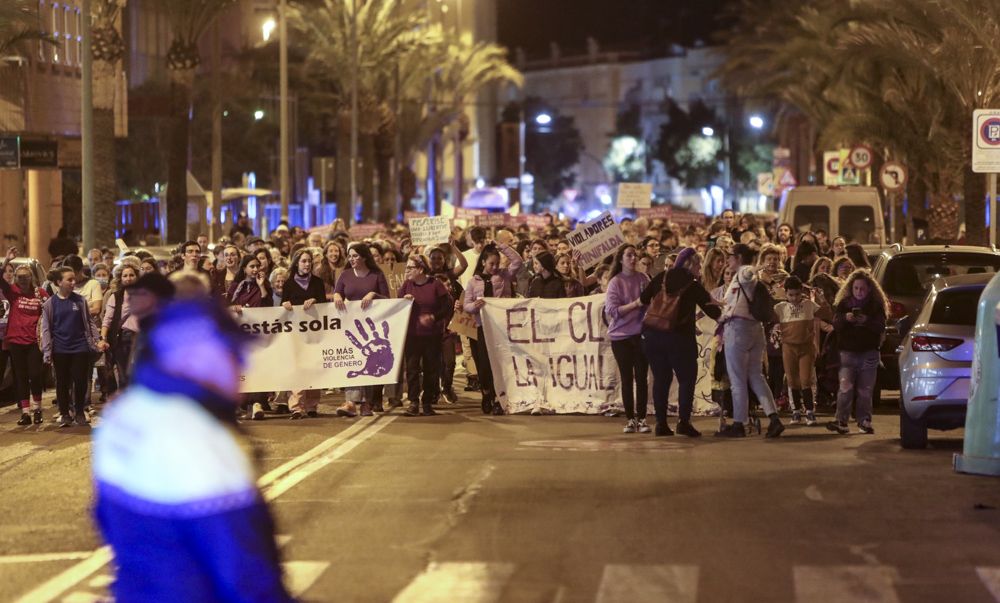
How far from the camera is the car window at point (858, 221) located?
30.3 m

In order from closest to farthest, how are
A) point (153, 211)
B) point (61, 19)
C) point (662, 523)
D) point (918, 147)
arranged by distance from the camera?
point (662, 523) < point (918, 147) < point (61, 19) < point (153, 211)

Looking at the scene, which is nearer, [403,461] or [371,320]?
[403,461]

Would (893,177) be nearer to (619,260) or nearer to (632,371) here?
(619,260)

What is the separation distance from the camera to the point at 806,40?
47.3 metres

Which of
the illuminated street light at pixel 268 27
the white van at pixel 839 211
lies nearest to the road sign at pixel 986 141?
the white van at pixel 839 211

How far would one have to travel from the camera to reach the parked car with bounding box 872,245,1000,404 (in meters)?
17.9

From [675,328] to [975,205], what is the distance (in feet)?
66.5

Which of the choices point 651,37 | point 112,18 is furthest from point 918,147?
point 651,37

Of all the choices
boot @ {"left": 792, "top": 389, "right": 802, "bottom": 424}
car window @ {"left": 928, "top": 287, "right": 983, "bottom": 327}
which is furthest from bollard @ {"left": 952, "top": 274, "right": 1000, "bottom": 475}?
boot @ {"left": 792, "top": 389, "right": 802, "bottom": 424}

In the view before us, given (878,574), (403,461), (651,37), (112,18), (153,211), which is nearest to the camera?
(878,574)

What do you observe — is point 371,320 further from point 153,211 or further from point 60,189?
point 153,211

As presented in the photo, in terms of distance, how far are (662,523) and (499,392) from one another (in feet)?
24.3

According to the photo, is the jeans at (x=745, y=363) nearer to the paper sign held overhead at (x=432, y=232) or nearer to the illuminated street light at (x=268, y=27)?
the paper sign held overhead at (x=432, y=232)

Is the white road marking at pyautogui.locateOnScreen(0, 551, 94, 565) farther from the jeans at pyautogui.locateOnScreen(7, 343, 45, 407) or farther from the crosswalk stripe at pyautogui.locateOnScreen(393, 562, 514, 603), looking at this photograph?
the jeans at pyautogui.locateOnScreen(7, 343, 45, 407)
